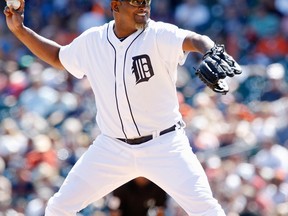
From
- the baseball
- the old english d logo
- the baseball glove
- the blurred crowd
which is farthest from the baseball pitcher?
the blurred crowd

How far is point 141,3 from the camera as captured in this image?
6.07 m

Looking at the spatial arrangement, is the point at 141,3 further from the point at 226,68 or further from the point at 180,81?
the point at 180,81

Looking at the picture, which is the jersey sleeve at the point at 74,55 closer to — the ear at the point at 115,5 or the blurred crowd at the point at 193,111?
the ear at the point at 115,5

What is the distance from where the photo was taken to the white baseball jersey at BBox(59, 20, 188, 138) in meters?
5.96

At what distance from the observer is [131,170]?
6109mm

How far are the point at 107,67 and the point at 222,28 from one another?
816 cm

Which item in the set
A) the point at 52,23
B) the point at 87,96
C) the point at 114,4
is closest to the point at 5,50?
the point at 52,23

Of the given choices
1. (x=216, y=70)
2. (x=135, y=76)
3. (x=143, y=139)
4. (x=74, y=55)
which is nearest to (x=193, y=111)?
(x=74, y=55)

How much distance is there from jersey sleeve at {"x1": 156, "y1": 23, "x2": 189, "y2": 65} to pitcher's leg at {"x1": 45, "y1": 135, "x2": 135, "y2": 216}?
28.0 inches

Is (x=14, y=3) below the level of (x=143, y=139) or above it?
above

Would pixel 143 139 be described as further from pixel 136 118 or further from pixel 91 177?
pixel 91 177

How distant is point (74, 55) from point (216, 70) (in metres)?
1.27

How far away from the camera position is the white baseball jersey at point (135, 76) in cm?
596

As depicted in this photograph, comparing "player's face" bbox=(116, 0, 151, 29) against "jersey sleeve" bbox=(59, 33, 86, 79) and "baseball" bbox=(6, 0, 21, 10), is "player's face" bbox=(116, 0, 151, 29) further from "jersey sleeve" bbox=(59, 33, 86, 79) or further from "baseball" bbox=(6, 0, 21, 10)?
"baseball" bbox=(6, 0, 21, 10)
